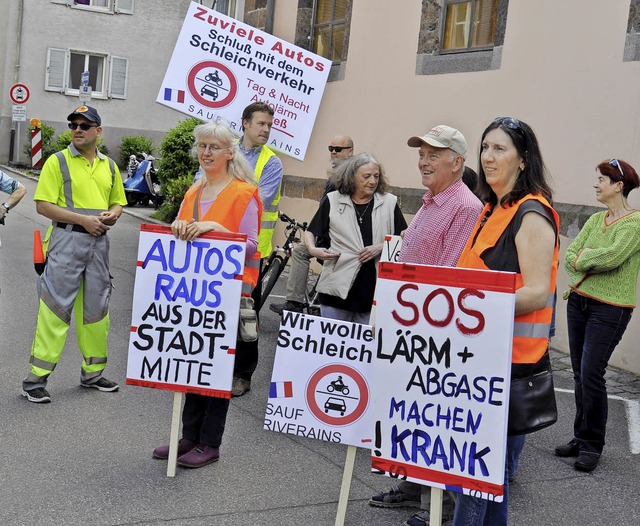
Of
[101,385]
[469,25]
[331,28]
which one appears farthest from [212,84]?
[331,28]

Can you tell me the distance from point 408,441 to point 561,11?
663 centimetres

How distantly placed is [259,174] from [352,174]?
954 mm

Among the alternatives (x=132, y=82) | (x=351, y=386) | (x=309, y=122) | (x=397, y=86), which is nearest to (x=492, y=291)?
(x=351, y=386)

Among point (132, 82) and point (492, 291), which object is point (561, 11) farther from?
point (132, 82)

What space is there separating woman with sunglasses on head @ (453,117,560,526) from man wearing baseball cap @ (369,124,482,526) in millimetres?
803

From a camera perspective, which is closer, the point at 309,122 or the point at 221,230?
the point at 221,230

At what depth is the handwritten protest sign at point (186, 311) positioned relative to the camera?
16.7 ft

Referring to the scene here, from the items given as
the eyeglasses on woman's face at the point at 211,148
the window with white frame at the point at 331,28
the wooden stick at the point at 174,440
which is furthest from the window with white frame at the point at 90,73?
the wooden stick at the point at 174,440

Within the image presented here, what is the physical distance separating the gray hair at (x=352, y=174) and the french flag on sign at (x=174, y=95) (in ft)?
8.35

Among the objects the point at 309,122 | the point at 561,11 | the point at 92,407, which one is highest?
the point at 561,11

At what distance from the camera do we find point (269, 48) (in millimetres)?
8922

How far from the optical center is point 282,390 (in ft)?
15.6

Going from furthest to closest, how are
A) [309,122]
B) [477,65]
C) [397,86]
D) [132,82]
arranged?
1. [132,82]
2. [397,86]
3. [477,65]
4. [309,122]

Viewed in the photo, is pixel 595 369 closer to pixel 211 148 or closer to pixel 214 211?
pixel 214 211
